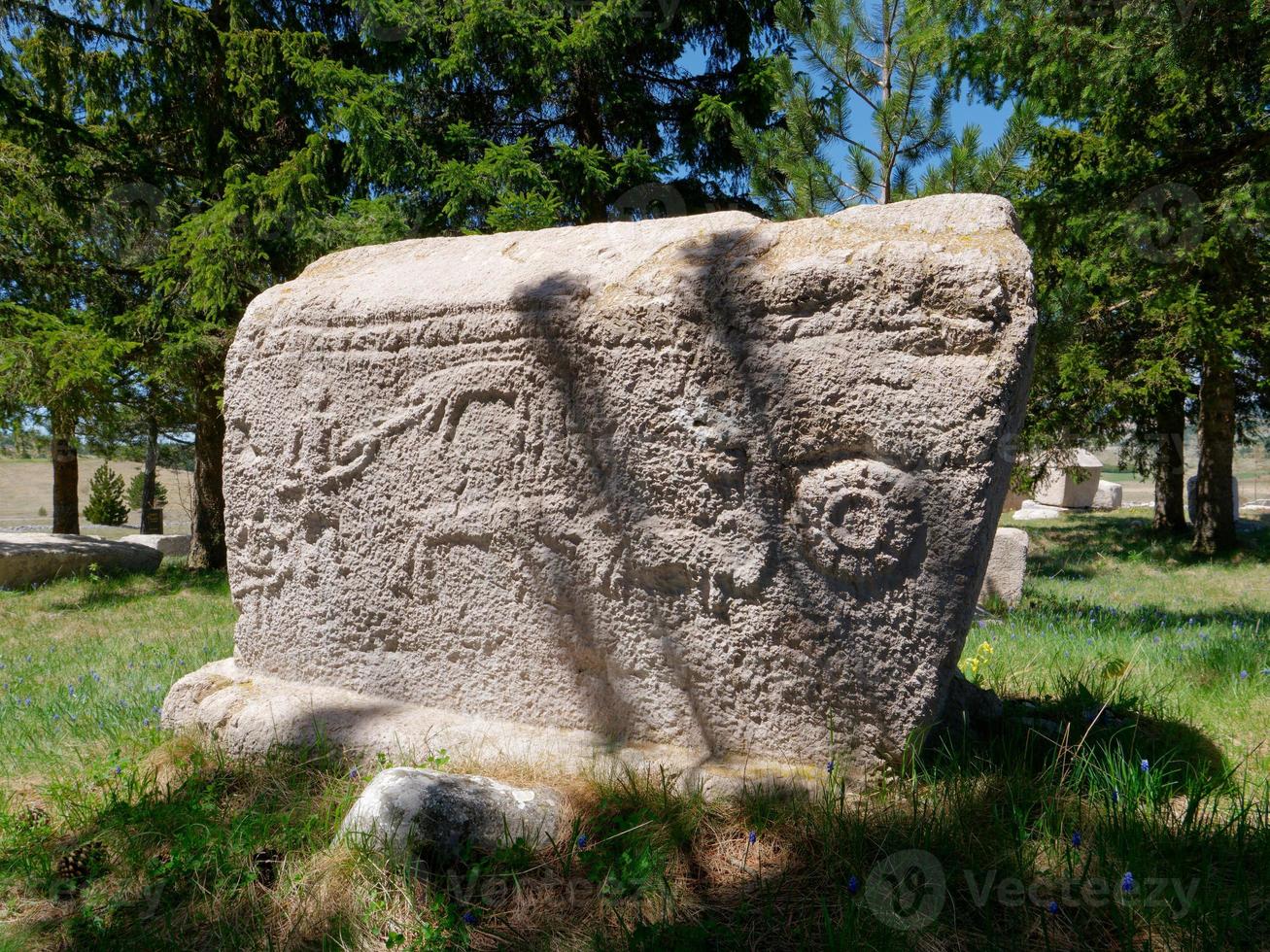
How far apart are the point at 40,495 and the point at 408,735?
35.7m

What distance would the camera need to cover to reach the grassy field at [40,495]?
23.6 meters

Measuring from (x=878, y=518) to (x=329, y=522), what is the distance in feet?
6.07

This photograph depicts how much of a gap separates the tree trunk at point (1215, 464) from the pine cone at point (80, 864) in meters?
10.8

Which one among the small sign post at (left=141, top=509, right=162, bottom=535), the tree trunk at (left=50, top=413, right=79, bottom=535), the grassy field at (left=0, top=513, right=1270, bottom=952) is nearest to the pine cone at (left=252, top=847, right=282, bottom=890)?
the grassy field at (left=0, top=513, right=1270, bottom=952)

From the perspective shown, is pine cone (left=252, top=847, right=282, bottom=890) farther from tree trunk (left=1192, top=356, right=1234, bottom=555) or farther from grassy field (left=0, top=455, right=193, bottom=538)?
grassy field (left=0, top=455, right=193, bottom=538)

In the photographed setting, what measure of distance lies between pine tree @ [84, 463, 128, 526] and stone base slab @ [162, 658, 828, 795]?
19.7 m

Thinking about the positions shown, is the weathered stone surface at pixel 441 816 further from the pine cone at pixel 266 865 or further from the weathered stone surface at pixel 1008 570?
the weathered stone surface at pixel 1008 570

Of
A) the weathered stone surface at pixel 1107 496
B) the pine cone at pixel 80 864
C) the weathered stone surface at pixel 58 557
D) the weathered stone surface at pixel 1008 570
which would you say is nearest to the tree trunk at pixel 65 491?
the weathered stone surface at pixel 58 557

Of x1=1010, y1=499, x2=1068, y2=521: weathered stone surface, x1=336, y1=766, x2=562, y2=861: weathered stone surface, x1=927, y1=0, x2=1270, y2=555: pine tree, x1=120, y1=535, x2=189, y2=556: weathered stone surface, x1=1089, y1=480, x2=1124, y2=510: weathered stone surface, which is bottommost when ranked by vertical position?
x1=120, y1=535, x2=189, y2=556: weathered stone surface

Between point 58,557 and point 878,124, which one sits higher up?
point 878,124

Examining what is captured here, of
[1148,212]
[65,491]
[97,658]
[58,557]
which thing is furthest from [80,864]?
[65,491]

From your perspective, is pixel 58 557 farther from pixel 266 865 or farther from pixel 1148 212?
pixel 1148 212

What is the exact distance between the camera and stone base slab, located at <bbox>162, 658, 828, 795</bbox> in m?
2.46

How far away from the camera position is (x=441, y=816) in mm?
2238
